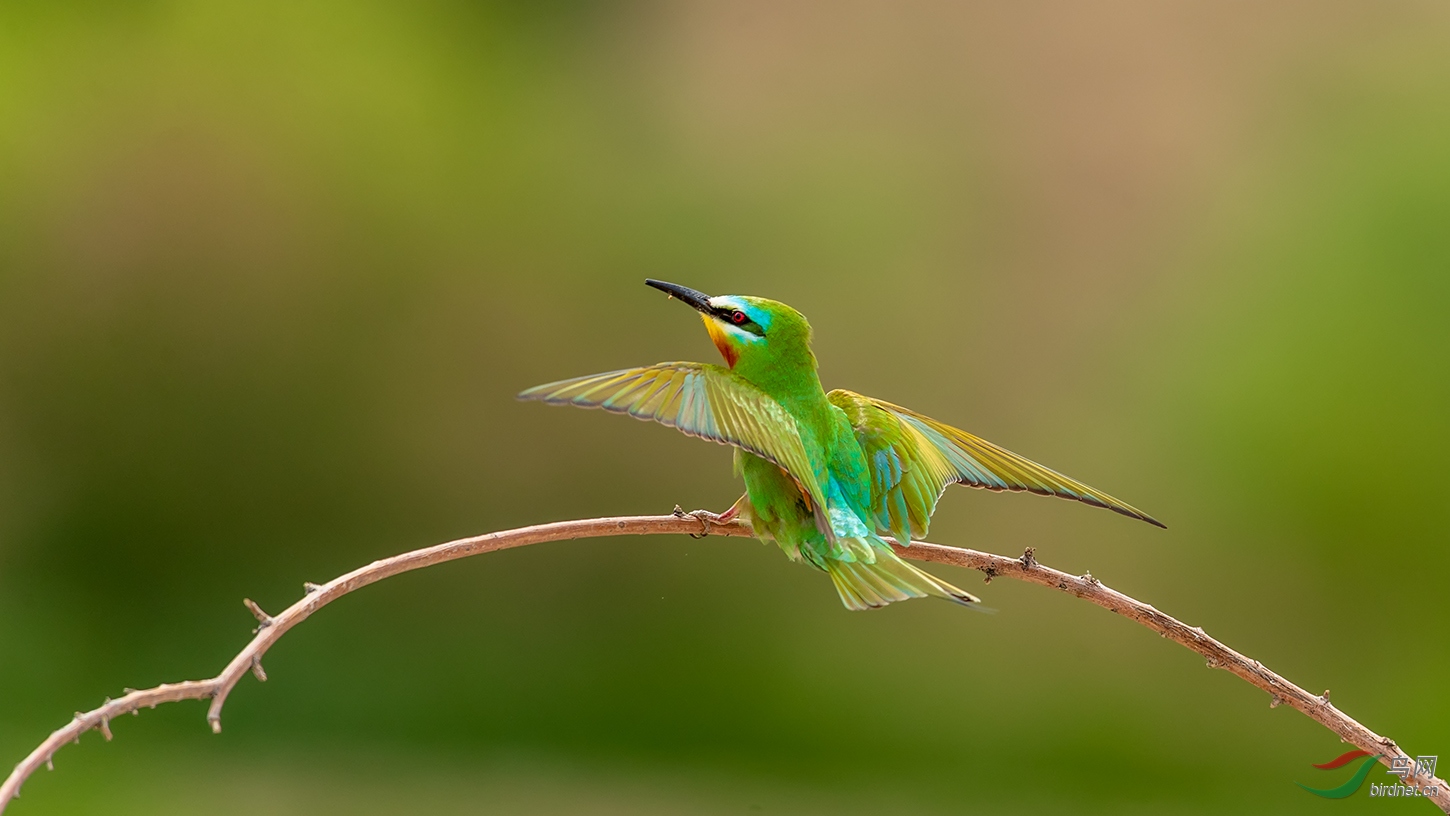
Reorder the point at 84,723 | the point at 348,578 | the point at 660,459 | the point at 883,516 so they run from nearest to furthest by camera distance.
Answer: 1. the point at 84,723
2. the point at 348,578
3. the point at 883,516
4. the point at 660,459

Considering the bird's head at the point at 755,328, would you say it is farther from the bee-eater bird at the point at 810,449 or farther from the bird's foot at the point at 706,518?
the bird's foot at the point at 706,518

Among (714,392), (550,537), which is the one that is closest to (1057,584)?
(714,392)

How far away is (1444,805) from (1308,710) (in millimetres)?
140

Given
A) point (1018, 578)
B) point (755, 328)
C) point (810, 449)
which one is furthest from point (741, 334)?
point (1018, 578)

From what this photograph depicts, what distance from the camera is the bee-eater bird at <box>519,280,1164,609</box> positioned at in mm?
1005

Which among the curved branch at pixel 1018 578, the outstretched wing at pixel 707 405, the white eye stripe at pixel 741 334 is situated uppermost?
the white eye stripe at pixel 741 334

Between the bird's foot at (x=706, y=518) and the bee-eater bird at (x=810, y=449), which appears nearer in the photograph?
the bee-eater bird at (x=810, y=449)

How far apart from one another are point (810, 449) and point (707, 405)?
0.13 meters

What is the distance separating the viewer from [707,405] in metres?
1.04

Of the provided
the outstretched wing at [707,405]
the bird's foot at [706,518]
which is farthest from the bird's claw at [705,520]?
the outstretched wing at [707,405]

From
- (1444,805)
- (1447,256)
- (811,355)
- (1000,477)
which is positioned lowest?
(1444,805)

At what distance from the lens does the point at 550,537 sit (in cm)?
105

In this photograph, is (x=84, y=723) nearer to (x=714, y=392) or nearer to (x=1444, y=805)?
(x=714, y=392)

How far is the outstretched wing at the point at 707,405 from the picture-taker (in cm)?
98
